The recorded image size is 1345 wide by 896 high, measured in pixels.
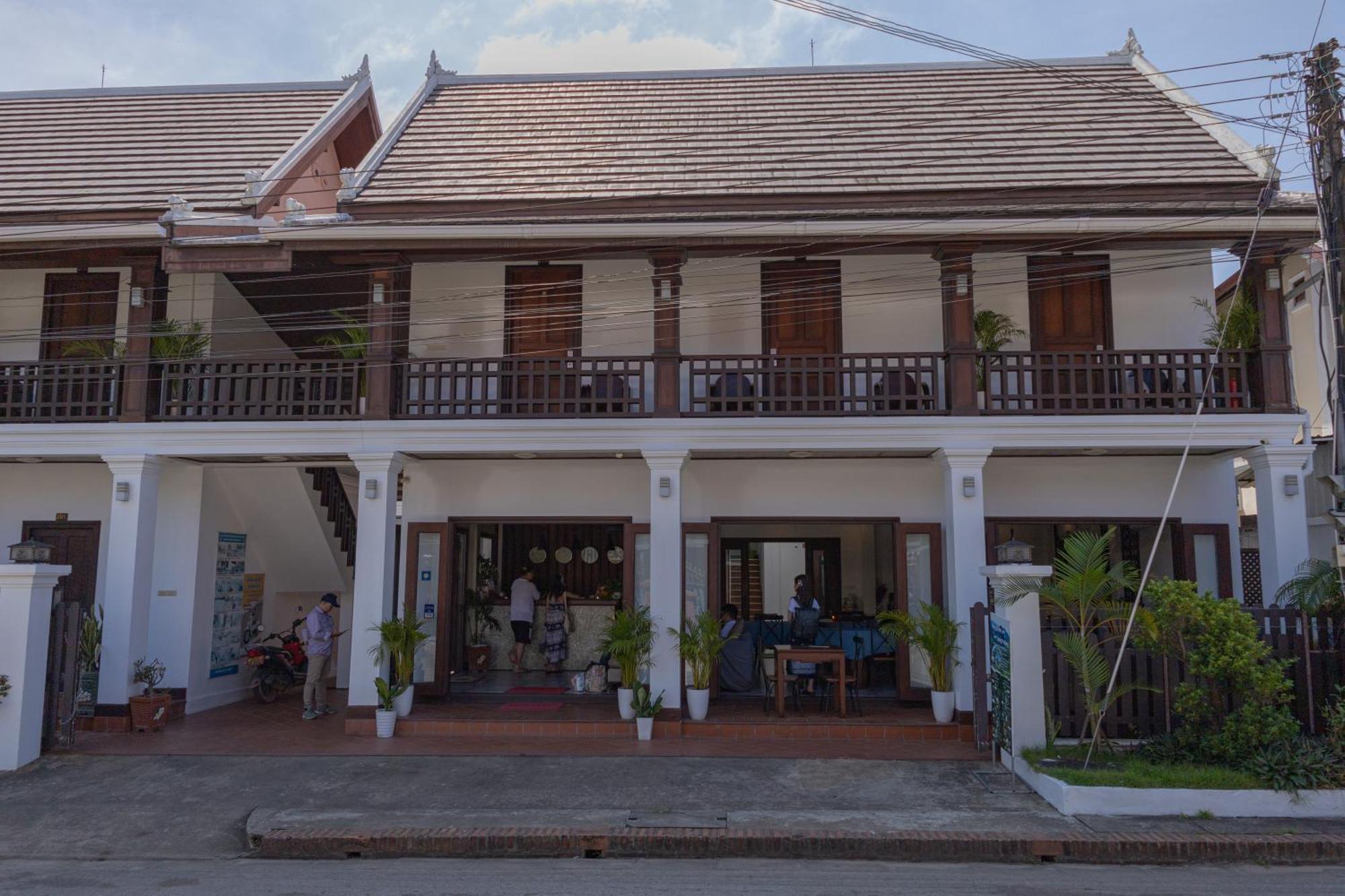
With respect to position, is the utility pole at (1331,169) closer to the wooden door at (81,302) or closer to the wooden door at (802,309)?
the wooden door at (802,309)

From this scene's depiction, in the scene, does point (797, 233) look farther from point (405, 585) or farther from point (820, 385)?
point (405, 585)

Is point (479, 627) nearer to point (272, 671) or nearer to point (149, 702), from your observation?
point (272, 671)

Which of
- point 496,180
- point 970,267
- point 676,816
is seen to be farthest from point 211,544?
point 970,267

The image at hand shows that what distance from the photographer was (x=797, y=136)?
564 inches

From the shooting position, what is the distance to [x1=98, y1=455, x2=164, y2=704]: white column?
12094mm

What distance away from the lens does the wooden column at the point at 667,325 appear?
39.5 ft

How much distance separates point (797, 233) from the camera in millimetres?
11648

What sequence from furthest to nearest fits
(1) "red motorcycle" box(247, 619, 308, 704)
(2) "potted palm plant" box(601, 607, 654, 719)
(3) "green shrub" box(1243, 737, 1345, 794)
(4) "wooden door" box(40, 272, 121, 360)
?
(1) "red motorcycle" box(247, 619, 308, 704) < (4) "wooden door" box(40, 272, 121, 360) < (2) "potted palm plant" box(601, 607, 654, 719) < (3) "green shrub" box(1243, 737, 1345, 794)

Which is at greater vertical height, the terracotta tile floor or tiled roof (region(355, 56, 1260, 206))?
tiled roof (region(355, 56, 1260, 206))

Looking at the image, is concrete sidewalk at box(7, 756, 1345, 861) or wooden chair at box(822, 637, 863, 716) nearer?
concrete sidewalk at box(7, 756, 1345, 861)

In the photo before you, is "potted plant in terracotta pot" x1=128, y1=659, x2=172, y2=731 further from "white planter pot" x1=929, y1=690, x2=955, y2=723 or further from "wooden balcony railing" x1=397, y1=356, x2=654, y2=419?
"white planter pot" x1=929, y1=690, x2=955, y2=723

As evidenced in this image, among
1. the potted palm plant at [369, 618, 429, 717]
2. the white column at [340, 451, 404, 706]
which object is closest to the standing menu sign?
the white column at [340, 451, 404, 706]

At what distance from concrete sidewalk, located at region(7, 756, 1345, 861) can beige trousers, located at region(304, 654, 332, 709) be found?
216 cm

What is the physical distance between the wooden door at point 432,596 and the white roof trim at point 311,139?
4.89m
